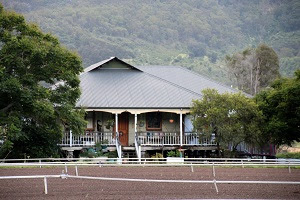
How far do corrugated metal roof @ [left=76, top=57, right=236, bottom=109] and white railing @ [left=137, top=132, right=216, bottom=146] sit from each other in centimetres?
187

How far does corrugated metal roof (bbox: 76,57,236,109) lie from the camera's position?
4106 cm

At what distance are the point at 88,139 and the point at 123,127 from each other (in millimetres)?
3278

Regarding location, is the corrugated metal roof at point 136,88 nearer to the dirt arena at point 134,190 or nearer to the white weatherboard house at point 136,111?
the white weatherboard house at point 136,111

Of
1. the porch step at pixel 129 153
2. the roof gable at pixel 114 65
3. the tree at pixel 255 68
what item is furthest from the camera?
the tree at pixel 255 68

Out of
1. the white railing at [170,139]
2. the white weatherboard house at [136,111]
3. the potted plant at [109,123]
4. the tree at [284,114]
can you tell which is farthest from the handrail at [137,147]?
the tree at [284,114]

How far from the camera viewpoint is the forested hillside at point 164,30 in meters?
142

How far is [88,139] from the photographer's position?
135ft

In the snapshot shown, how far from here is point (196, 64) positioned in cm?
13338

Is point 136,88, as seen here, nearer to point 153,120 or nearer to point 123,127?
point 153,120

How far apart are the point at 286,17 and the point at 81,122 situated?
545 ft

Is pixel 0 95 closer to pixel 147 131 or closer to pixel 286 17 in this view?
pixel 147 131

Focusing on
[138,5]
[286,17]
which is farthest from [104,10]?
[286,17]

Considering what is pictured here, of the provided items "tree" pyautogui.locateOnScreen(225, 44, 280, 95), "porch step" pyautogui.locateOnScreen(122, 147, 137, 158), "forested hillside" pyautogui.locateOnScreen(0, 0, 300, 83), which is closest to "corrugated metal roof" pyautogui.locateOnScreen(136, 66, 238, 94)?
"porch step" pyautogui.locateOnScreen(122, 147, 137, 158)

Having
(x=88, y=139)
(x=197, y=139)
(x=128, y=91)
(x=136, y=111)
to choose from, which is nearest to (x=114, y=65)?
(x=128, y=91)
